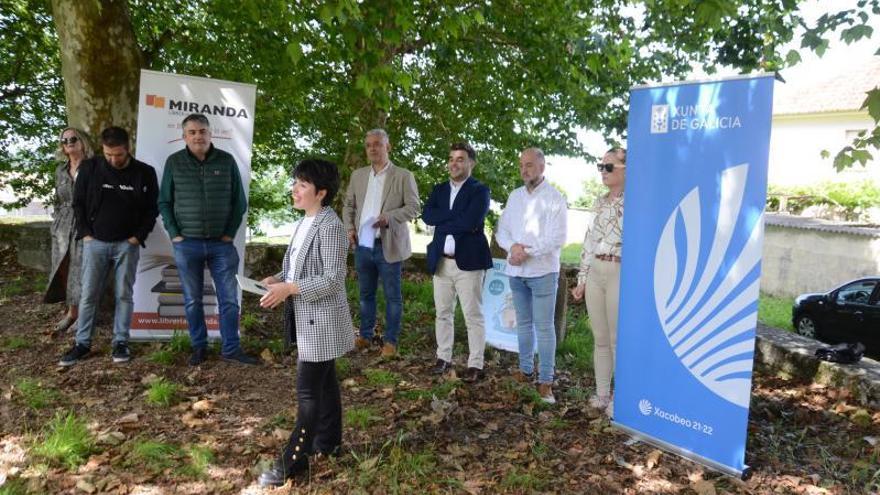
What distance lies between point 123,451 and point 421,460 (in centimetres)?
183

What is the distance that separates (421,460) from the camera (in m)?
3.53

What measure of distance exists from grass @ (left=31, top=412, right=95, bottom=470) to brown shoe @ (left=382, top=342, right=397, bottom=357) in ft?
8.47

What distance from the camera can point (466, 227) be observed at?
197 inches

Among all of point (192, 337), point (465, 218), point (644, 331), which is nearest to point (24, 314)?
point (192, 337)

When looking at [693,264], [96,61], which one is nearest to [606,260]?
[693,264]

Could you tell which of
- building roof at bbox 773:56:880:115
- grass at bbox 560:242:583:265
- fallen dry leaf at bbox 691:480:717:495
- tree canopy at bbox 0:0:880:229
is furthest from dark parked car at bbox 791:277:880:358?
building roof at bbox 773:56:880:115

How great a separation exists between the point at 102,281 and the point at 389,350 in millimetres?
2632

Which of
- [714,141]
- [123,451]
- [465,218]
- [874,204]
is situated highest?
[874,204]

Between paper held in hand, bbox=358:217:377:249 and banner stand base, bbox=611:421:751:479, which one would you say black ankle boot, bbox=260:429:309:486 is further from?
paper held in hand, bbox=358:217:377:249

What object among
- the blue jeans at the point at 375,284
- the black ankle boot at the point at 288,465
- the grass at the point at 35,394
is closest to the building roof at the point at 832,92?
the blue jeans at the point at 375,284

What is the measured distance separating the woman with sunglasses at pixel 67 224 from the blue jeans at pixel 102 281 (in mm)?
827

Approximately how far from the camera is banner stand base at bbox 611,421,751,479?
138 inches

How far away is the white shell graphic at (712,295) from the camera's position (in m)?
3.40

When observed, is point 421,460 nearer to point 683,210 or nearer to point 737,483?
point 737,483
